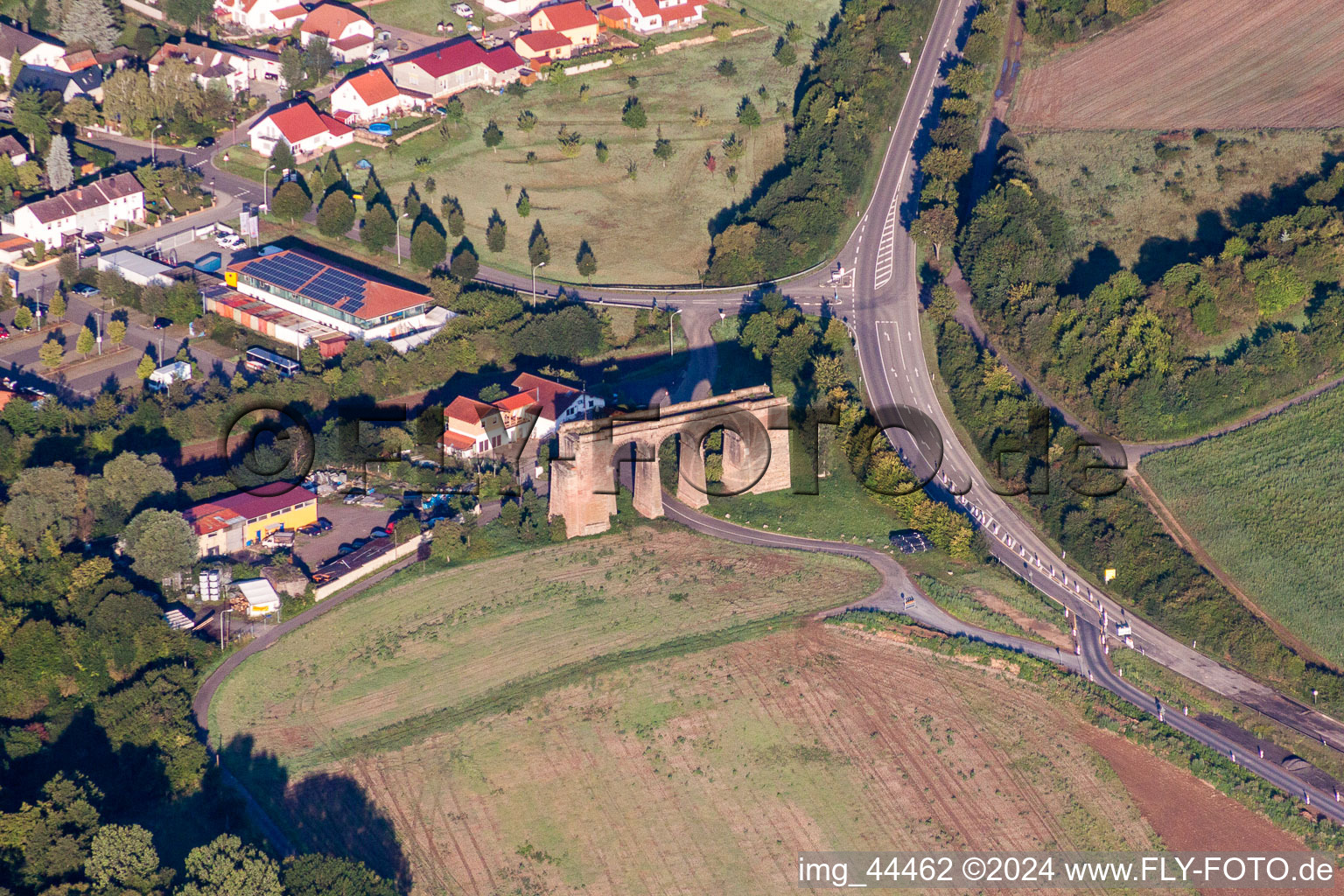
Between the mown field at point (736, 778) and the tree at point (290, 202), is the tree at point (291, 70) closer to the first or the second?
the tree at point (290, 202)

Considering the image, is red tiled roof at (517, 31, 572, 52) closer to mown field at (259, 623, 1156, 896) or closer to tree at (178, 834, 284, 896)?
mown field at (259, 623, 1156, 896)

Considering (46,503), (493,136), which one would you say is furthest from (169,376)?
(493,136)

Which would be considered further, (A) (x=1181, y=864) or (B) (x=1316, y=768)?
(B) (x=1316, y=768)

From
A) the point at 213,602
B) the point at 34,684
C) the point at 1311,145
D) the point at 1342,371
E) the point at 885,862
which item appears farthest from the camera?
the point at 1311,145

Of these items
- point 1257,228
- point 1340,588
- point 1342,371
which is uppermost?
point 1257,228

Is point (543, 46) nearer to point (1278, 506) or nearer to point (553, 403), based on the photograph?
point (553, 403)

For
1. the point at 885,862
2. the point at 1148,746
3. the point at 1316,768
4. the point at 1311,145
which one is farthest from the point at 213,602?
the point at 1311,145

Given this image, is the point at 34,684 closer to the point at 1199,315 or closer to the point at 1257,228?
the point at 1199,315
